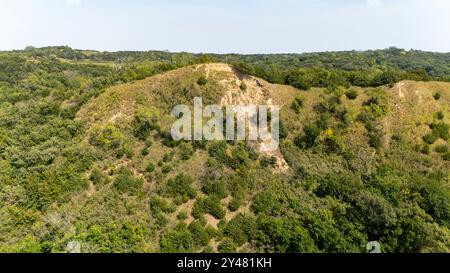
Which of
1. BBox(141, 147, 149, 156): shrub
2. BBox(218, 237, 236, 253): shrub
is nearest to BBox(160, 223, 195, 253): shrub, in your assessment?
BBox(218, 237, 236, 253): shrub

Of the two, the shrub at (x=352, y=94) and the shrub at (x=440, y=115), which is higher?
the shrub at (x=352, y=94)

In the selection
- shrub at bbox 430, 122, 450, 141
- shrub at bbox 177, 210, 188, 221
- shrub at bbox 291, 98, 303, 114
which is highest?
shrub at bbox 291, 98, 303, 114

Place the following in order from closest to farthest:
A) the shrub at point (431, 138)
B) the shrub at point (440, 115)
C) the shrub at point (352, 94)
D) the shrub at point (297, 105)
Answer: the shrub at point (431, 138)
the shrub at point (440, 115)
the shrub at point (297, 105)
the shrub at point (352, 94)

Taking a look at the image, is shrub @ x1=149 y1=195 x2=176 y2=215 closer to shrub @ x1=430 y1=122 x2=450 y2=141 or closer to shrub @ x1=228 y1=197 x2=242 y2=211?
shrub @ x1=228 y1=197 x2=242 y2=211

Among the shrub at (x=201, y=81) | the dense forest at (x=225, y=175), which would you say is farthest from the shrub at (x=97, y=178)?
the shrub at (x=201, y=81)

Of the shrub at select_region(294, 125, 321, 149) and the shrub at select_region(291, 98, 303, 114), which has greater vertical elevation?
the shrub at select_region(291, 98, 303, 114)

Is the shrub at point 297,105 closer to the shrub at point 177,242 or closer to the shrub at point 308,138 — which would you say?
the shrub at point 308,138

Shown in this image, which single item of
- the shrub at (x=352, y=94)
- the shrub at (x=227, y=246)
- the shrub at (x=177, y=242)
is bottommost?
the shrub at (x=227, y=246)

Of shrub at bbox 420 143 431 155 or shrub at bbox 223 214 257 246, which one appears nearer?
shrub at bbox 223 214 257 246
